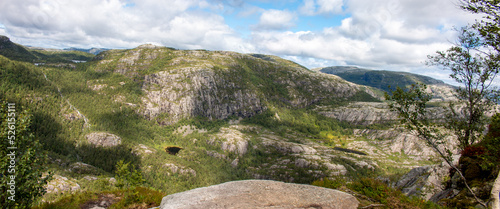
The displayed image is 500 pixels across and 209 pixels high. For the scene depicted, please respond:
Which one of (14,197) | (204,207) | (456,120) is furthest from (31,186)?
(456,120)

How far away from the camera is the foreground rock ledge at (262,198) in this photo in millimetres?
11938

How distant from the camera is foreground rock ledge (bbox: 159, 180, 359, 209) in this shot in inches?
470

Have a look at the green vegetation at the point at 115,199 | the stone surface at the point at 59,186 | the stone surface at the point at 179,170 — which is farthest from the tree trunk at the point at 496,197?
the stone surface at the point at 179,170

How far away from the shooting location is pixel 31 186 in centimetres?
1500

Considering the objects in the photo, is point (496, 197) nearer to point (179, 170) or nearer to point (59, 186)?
point (59, 186)

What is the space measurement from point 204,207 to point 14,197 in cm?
1427

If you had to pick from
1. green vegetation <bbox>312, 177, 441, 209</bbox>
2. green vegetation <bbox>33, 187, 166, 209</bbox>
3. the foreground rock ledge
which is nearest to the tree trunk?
green vegetation <bbox>312, 177, 441, 209</bbox>

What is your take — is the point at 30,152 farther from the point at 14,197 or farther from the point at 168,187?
the point at 168,187

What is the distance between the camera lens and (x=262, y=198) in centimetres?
1266

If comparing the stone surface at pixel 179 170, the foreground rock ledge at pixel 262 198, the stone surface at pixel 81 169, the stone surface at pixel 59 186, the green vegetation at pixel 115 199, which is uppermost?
the foreground rock ledge at pixel 262 198

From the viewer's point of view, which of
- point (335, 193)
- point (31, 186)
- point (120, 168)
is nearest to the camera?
point (335, 193)

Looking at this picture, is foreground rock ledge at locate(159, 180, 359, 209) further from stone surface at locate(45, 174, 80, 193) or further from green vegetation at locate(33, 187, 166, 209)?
stone surface at locate(45, 174, 80, 193)

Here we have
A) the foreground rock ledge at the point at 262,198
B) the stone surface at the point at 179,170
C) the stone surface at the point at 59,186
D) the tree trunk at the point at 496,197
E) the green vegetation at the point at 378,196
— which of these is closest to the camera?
the tree trunk at the point at 496,197

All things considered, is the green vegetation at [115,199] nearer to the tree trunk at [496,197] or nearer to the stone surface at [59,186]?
the tree trunk at [496,197]
